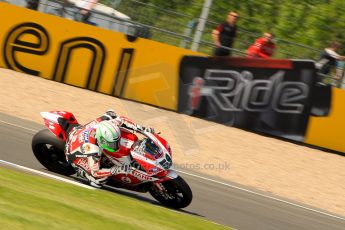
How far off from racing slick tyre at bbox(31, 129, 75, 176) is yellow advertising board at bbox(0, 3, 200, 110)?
255 inches

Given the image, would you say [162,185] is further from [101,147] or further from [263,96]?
[263,96]

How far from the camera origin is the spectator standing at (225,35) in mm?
16219

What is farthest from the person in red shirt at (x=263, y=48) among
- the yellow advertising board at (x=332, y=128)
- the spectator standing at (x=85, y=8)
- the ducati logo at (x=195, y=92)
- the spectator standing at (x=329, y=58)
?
the spectator standing at (x=85, y=8)

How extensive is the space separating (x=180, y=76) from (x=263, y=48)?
1951 millimetres

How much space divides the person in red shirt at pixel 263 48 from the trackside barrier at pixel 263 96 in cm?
30

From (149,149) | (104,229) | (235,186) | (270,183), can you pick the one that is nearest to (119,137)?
(149,149)

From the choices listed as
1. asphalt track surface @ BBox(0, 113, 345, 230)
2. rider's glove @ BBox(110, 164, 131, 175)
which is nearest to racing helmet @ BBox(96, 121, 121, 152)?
rider's glove @ BBox(110, 164, 131, 175)

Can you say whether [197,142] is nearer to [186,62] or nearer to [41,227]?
[186,62]

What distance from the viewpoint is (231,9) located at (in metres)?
18.5

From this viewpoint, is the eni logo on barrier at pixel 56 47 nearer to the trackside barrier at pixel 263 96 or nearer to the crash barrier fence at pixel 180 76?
the crash barrier fence at pixel 180 76

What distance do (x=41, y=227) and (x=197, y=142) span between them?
28.9 ft

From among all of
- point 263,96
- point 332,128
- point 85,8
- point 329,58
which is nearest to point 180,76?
point 263,96

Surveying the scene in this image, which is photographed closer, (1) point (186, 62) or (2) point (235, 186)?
(2) point (235, 186)

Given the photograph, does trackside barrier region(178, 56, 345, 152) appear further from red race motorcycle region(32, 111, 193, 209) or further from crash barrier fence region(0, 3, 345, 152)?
red race motorcycle region(32, 111, 193, 209)
